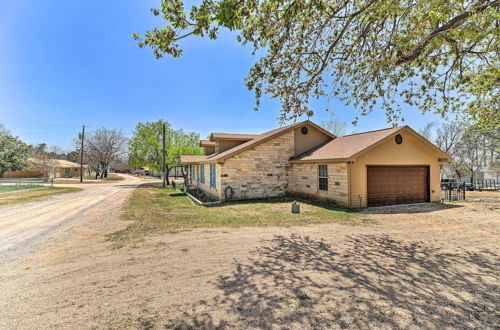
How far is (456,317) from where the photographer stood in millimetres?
3166

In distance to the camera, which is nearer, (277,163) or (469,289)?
(469,289)

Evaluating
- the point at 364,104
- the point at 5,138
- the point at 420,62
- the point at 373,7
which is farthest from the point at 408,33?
the point at 5,138

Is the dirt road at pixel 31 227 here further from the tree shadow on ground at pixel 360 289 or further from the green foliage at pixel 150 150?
the green foliage at pixel 150 150

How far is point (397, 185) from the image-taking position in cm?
1299

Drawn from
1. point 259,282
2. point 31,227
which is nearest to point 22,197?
point 31,227

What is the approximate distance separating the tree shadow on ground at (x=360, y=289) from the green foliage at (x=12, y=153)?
3373cm

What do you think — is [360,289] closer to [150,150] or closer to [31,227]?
[31,227]

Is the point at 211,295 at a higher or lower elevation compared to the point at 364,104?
lower

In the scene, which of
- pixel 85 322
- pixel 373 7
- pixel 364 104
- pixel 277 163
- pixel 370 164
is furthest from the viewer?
pixel 277 163

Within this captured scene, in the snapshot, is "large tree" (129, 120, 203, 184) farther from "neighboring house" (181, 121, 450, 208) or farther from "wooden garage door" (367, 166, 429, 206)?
"wooden garage door" (367, 166, 429, 206)

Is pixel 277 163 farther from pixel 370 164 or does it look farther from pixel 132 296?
pixel 132 296

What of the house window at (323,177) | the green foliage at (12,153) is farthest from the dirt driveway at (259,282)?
the green foliage at (12,153)

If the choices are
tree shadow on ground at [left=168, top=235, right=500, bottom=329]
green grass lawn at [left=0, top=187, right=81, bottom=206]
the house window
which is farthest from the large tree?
tree shadow on ground at [left=168, top=235, right=500, bottom=329]

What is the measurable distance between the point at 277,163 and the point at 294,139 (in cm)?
233
